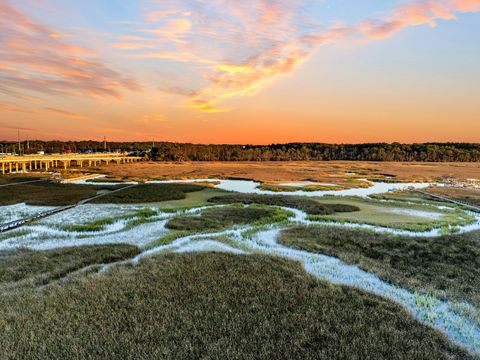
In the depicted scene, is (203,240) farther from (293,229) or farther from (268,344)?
(268,344)

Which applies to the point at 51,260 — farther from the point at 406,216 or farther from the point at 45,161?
the point at 45,161

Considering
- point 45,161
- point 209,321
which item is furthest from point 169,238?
point 45,161

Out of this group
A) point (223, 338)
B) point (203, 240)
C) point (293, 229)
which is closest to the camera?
point (223, 338)


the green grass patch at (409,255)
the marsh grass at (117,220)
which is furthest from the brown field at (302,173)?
the green grass patch at (409,255)

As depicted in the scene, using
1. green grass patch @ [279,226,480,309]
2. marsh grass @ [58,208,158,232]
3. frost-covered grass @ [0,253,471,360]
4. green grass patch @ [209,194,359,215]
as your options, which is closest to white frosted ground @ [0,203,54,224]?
marsh grass @ [58,208,158,232]

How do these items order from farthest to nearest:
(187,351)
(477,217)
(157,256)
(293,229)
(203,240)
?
(477,217) → (293,229) → (203,240) → (157,256) → (187,351)

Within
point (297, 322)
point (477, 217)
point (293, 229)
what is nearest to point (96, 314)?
point (297, 322)

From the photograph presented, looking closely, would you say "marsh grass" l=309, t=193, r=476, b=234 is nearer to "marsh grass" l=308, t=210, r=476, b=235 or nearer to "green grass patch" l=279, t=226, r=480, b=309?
"marsh grass" l=308, t=210, r=476, b=235
